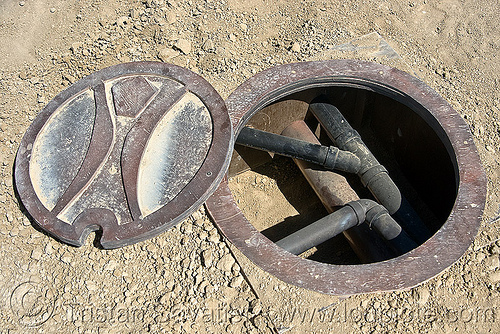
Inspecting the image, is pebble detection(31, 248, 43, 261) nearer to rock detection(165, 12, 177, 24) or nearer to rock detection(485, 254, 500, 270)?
rock detection(165, 12, 177, 24)

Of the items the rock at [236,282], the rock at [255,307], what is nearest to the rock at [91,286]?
the rock at [236,282]

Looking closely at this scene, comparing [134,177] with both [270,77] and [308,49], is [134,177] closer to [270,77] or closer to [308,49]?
[270,77]

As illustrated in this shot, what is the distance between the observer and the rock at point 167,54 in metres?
3.28

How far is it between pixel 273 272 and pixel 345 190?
4.50 ft

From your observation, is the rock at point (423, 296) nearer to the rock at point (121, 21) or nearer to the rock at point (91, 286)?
the rock at point (91, 286)

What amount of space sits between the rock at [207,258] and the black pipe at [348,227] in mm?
480

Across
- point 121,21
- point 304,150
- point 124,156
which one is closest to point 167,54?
point 121,21

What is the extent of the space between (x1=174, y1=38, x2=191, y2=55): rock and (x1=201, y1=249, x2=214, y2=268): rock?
5.27ft

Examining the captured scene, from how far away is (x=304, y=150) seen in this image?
10.9 ft

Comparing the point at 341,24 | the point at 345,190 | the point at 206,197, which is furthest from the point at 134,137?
the point at 341,24

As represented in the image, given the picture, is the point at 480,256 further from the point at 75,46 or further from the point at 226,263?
the point at 75,46

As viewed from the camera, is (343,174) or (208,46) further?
(343,174)

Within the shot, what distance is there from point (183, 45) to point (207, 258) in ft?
5.65

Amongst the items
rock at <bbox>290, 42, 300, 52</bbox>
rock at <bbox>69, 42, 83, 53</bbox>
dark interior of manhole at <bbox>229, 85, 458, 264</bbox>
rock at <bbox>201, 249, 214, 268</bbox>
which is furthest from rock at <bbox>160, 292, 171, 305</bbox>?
rock at <bbox>69, 42, 83, 53</bbox>
